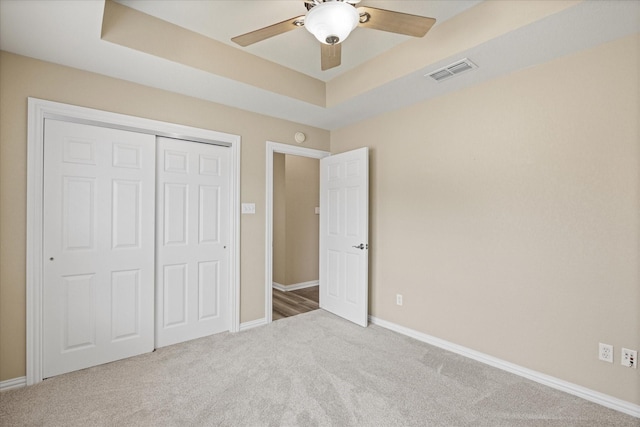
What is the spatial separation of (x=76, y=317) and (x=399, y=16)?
10.3 feet

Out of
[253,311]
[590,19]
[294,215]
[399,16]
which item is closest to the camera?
[399,16]

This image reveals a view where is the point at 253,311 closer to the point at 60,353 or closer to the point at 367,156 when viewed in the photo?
the point at 60,353

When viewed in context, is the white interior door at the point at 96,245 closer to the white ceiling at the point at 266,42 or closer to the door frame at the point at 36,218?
the door frame at the point at 36,218

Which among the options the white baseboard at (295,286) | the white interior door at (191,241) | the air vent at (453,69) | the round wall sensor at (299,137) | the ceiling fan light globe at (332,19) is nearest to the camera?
the ceiling fan light globe at (332,19)

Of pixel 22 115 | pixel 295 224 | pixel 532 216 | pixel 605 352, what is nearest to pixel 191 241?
pixel 22 115

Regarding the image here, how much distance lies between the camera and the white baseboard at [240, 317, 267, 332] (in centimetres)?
323

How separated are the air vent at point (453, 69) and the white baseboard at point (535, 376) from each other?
2358mm

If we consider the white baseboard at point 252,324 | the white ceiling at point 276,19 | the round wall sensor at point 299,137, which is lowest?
the white baseboard at point 252,324

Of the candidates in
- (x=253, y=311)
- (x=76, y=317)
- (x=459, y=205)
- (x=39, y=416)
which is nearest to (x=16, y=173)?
(x=76, y=317)

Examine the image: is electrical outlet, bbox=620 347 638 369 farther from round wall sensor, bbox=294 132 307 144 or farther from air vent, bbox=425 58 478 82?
round wall sensor, bbox=294 132 307 144

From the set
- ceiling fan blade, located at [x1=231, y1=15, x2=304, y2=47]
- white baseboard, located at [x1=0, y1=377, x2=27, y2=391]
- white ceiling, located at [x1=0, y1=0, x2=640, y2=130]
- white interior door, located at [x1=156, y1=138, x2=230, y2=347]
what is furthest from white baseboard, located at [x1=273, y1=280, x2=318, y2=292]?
ceiling fan blade, located at [x1=231, y1=15, x2=304, y2=47]

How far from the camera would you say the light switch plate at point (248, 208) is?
10.7ft

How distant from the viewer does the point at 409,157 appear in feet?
10.3

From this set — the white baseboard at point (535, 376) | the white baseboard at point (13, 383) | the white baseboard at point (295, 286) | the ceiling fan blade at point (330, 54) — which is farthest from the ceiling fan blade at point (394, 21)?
the white baseboard at point (295, 286)
